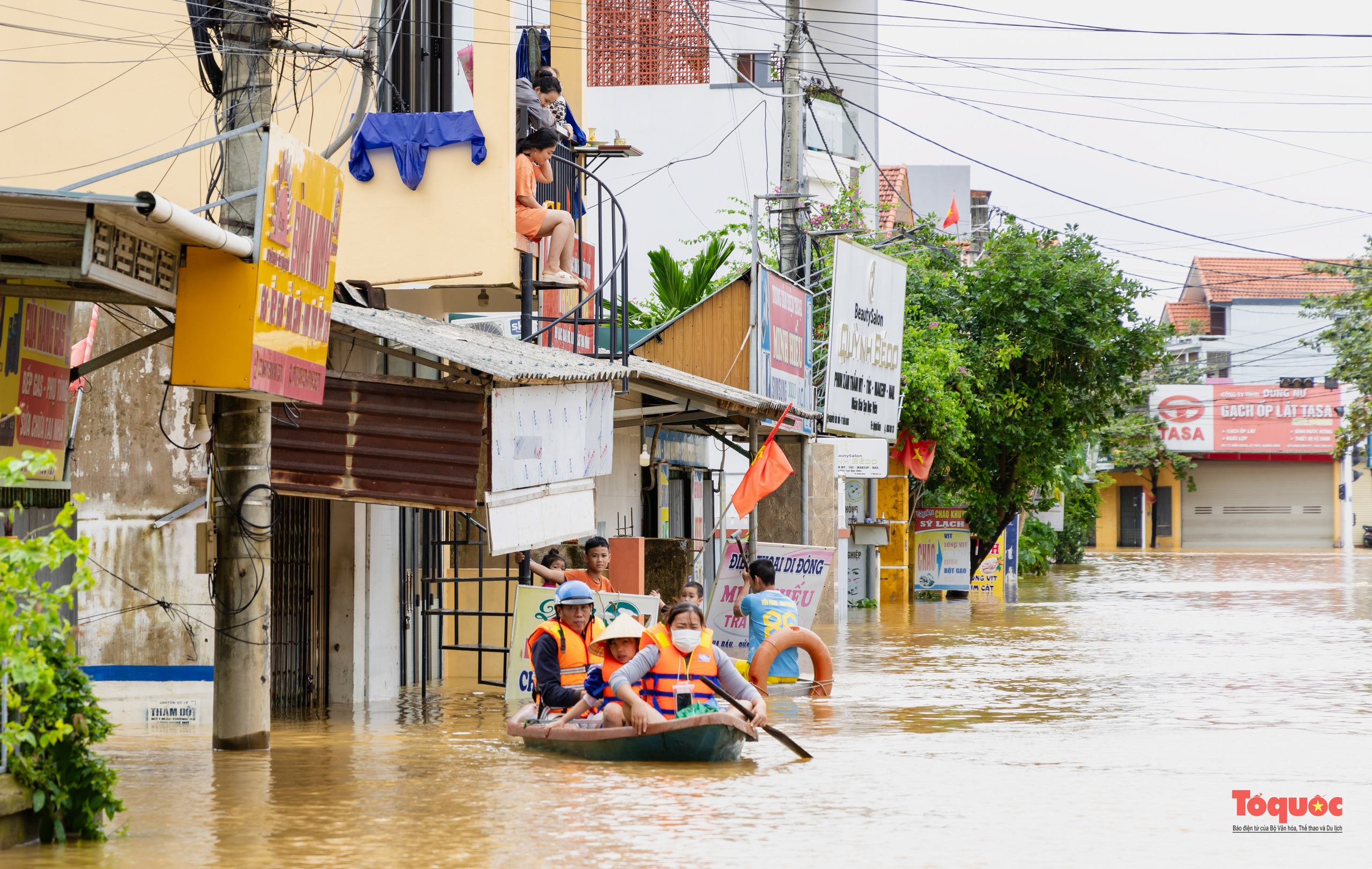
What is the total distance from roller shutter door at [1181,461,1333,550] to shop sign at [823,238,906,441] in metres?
49.8

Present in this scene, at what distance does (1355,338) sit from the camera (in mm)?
39312

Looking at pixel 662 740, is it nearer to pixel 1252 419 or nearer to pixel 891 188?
pixel 891 188

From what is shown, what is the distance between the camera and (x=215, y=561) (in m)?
12.0

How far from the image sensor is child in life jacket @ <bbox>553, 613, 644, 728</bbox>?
12172mm

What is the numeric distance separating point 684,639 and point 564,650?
51.5 inches

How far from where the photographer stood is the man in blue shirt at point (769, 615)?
57.0 ft

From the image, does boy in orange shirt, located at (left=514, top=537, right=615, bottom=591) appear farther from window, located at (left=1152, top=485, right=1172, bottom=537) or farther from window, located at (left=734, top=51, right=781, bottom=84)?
window, located at (left=1152, top=485, right=1172, bottom=537)

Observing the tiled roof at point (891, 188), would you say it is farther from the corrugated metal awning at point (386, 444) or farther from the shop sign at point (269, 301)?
the shop sign at point (269, 301)

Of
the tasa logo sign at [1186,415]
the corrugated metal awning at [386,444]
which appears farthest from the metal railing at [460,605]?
the tasa logo sign at [1186,415]

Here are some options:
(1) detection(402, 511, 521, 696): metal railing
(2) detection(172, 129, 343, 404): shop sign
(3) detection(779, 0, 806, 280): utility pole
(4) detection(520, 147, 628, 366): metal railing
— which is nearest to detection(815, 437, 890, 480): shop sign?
(4) detection(520, 147, 628, 366): metal railing

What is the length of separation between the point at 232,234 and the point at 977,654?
15.3 m

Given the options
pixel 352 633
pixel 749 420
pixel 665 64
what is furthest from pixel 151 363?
pixel 665 64

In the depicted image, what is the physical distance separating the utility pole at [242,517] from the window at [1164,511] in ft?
219

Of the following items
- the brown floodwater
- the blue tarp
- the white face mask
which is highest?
the blue tarp
